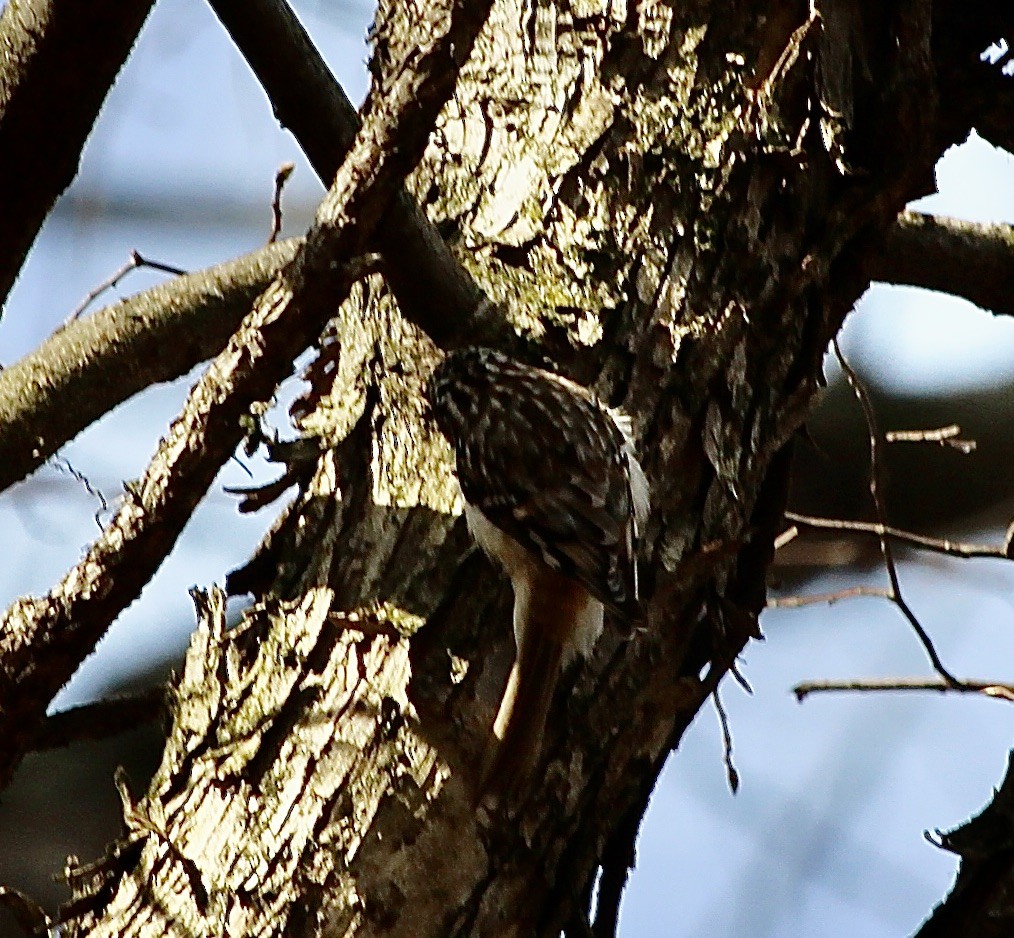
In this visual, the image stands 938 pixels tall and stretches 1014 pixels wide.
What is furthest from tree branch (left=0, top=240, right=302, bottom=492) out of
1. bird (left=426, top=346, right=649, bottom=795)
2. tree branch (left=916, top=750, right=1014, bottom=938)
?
tree branch (left=916, top=750, right=1014, bottom=938)

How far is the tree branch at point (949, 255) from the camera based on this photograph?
247cm

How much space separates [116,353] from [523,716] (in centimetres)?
98

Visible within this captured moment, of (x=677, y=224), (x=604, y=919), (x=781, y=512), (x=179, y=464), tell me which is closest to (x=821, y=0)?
(x=677, y=224)

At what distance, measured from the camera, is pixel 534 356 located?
185 centimetres

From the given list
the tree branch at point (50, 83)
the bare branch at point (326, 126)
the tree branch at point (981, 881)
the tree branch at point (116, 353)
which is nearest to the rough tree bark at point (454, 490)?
the bare branch at point (326, 126)

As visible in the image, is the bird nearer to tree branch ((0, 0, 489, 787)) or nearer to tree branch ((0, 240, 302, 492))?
tree branch ((0, 0, 489, 787))

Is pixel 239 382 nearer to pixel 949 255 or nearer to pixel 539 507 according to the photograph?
pixel 539 507

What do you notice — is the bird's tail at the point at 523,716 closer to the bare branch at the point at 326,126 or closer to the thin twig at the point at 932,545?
the bare branch at the point at 326,126

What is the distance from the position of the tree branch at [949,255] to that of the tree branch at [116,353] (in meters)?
1.05

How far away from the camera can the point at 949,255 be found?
249 centimetres

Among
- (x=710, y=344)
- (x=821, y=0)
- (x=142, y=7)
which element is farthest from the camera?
(x=821, y=0)

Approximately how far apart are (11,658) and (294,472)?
1.54ft

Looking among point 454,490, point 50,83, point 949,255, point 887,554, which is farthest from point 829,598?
point 50,83

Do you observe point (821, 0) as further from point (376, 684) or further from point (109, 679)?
point (109, 679)
